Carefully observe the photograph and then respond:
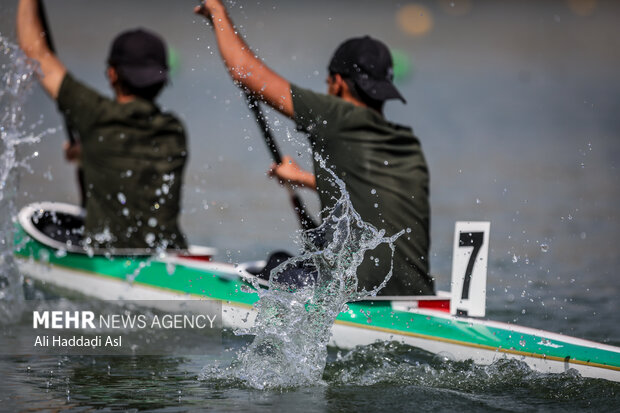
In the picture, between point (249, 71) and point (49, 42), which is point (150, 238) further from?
point (249, 71)

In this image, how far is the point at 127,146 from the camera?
7.99 meters

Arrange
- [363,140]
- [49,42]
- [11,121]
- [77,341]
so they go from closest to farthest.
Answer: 1. [363,140]
2. [77,341]
3. [11,121]
4. [49,42]

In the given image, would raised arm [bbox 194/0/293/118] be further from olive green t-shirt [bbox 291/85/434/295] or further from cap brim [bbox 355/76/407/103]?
cap brim [bbox 355/76/407/103]

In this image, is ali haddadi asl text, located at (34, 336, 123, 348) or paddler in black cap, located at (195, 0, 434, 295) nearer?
paddler in black cap, located at (195, 0, 434, 295)

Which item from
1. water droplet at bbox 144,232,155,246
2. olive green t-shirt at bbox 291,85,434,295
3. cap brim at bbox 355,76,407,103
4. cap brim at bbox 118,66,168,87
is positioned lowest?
water droplet at bbox 144,232,155,246

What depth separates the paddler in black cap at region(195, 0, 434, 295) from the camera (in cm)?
561

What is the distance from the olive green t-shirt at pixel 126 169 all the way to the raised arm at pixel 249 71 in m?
2.41

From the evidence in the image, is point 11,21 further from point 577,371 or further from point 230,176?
point 230,176

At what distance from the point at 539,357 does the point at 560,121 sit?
14.2m

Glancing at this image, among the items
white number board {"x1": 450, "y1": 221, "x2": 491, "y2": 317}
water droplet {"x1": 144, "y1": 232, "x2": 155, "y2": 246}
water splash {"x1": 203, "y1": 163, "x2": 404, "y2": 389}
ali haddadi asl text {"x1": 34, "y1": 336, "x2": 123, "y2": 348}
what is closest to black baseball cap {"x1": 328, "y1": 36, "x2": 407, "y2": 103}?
water splash {"x1": 203, "y1": 163, "x2": 404, "y2": 389}

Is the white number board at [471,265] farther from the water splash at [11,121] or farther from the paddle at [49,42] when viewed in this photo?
the paddle at [49,42]

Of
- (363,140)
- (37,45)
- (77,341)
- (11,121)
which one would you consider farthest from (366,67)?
(11,121)

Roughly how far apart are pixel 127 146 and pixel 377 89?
9.02 ft

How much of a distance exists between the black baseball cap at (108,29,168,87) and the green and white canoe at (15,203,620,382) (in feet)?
4.27
